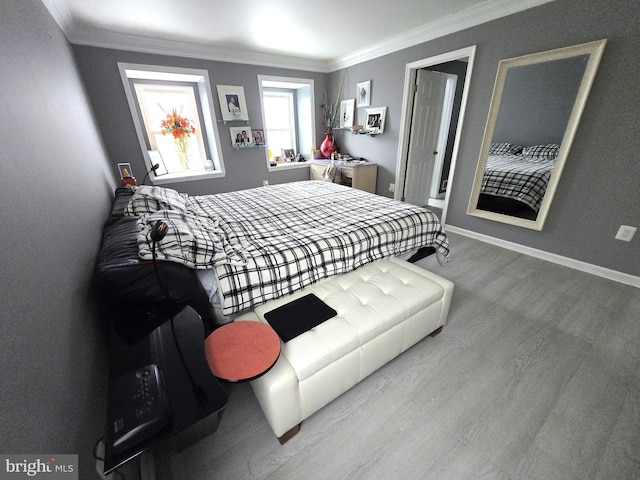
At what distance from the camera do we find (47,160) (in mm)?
1046

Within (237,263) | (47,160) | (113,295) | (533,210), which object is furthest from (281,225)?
(533,210)

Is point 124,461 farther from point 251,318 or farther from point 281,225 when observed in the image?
point 281,225

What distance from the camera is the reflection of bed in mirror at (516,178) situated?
2383mm

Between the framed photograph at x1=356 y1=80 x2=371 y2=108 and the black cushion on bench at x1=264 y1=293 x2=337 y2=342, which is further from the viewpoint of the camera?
the framed photograph at x1=356 y1=80 x2=371 y2=108

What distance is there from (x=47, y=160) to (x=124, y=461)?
1229 millimetres

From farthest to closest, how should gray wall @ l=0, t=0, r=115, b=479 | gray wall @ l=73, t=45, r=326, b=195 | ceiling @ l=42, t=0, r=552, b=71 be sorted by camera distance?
gray wall @ l=73, t=45, r=326, b=195
ceiling @ l=42, t=0, r=552, b=71
gray wall @ l=0, t=0, r=115, b=479

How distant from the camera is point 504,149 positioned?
262cm

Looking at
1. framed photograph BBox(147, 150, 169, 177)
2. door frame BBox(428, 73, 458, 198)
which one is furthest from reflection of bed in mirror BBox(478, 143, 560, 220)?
framed photograph BBox(147, 150, 169, 177)

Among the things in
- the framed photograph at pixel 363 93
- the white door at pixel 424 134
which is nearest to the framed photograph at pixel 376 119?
the framed photograph at pixel 363 93

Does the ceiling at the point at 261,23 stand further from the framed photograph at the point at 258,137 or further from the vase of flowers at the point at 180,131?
the framed photograph at the point at 258,137

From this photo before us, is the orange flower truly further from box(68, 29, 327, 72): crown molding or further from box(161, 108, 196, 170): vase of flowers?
box(68, 29, 327, 72): crown molding

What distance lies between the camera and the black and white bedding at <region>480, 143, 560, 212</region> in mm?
2367

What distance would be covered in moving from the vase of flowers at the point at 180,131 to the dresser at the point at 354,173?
2.12 meters

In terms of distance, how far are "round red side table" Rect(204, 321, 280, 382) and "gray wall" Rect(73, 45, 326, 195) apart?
3.18m
